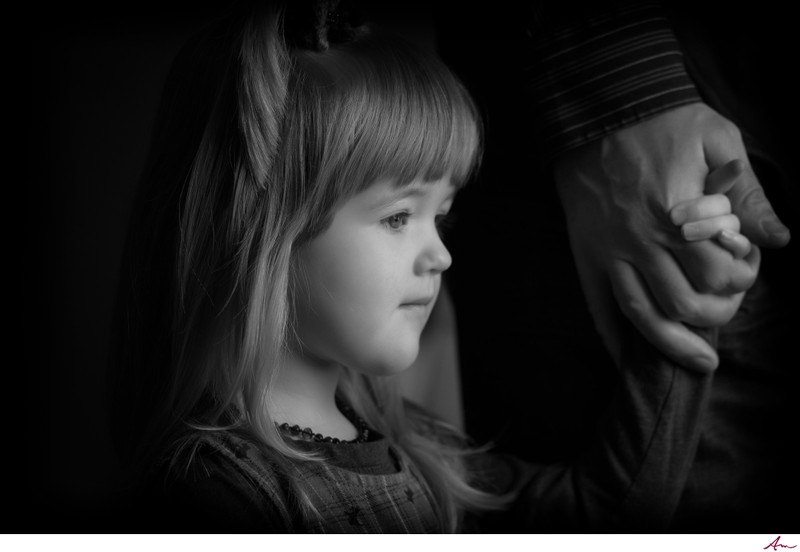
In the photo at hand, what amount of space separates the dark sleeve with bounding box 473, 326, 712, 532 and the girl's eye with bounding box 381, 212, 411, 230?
0.85 feet

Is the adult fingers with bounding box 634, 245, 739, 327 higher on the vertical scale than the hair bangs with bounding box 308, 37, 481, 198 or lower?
lower

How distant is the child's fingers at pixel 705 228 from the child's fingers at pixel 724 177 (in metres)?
0.03

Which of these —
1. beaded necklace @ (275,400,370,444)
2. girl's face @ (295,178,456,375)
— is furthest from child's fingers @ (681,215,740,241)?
beaded necklace @ (275,400,370,444)

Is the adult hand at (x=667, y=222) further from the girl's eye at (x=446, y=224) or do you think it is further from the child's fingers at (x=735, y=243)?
the girl's eye at (x=446, y=224)

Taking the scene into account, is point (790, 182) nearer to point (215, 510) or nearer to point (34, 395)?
point (215, 510)

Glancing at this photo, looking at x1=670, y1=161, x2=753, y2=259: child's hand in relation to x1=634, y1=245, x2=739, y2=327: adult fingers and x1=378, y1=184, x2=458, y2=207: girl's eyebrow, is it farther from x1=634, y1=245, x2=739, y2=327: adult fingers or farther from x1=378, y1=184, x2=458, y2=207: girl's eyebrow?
x1=378, y1=184, x2=458, y2=207: girl's eyebrow

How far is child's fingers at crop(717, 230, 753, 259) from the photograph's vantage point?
72cm

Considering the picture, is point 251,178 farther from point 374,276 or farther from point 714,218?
point 714,218

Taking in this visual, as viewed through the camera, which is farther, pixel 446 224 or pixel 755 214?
pixel 446 224

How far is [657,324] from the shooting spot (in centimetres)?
76

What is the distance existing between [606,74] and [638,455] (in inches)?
14.7

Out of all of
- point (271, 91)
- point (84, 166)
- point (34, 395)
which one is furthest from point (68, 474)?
point (271, 91)

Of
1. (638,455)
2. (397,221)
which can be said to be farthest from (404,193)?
(638,455)
